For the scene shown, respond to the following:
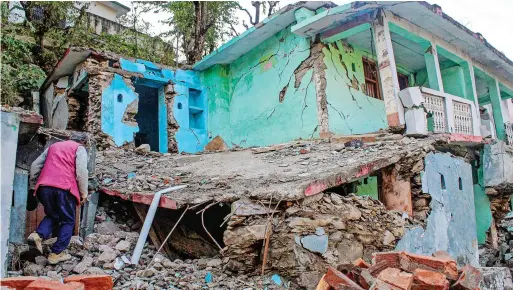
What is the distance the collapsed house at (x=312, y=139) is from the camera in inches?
165

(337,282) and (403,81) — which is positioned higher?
(403,81)

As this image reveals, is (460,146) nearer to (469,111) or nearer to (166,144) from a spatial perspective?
(469,111)

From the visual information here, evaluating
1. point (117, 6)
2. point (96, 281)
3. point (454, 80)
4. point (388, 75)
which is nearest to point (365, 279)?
point (96, 281)

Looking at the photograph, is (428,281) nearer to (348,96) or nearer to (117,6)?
(348,96)

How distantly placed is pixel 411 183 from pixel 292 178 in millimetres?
2221

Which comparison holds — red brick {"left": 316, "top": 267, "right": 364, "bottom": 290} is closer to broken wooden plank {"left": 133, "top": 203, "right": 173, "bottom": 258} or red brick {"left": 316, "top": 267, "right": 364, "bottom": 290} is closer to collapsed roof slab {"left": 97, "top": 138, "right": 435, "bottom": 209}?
collapsed roof slab {"left": 97, "top": 138, "right": 435, "bottom": 209}

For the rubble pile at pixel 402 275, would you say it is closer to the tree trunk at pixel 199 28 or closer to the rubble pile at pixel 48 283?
the rubble pile at pixel 48 283

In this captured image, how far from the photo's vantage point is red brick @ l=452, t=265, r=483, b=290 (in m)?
3.25

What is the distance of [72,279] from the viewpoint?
2.99 m

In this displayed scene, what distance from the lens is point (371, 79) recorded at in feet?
32.7

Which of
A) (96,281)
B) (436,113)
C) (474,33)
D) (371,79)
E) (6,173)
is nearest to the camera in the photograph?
(96,281)

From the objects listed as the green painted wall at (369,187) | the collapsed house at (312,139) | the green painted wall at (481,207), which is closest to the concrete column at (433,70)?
the collapsed house at (312,139)

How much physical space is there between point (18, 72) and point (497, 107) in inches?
511

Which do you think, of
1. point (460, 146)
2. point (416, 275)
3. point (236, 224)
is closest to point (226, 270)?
point (236, 224)
